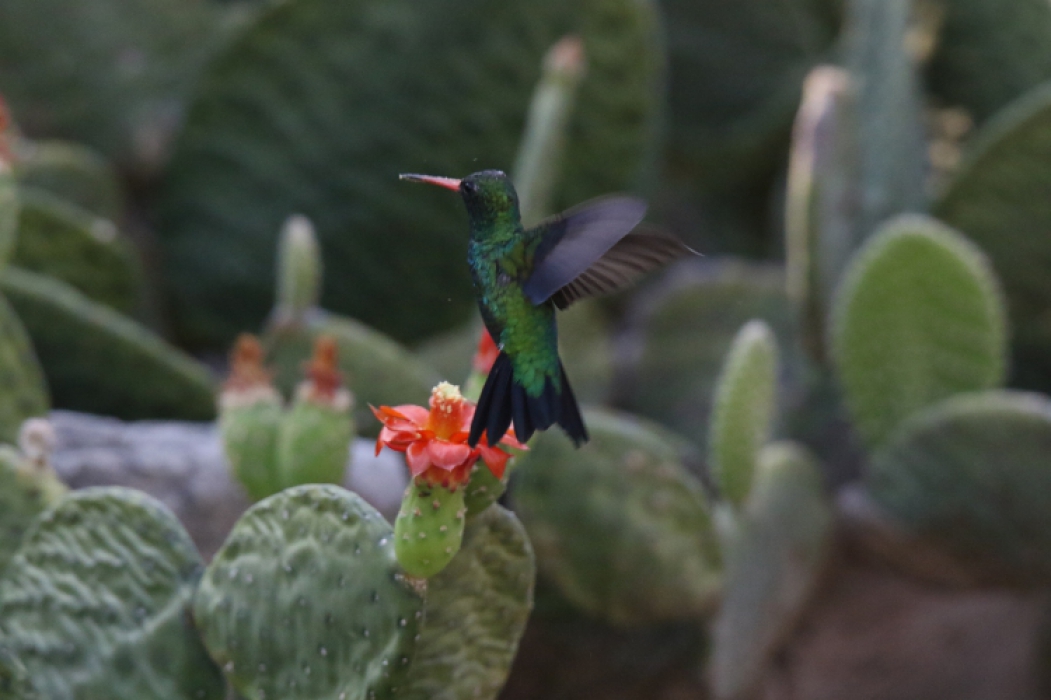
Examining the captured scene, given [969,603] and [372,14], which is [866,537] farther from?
[372,14]

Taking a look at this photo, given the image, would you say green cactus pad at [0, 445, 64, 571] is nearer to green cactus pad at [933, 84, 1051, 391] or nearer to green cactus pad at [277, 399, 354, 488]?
green cactus pad at [277, 399, 354, 488]

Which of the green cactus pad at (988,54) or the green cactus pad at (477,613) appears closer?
the green cactus pad at (477,613)

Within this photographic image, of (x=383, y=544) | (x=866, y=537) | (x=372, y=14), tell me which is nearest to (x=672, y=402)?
(x=866, y=537)

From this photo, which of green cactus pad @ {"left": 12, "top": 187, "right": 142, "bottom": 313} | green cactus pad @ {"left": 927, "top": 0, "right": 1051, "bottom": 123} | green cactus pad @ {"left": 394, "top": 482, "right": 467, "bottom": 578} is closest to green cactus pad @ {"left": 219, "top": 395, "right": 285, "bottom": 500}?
green cactus pad @ {"left": 394, "top": 482, "right": 467, "bottom": 578}

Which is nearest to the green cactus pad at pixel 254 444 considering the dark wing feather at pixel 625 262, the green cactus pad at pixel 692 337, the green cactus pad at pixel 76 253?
the dark wing feather at pixel 625 262

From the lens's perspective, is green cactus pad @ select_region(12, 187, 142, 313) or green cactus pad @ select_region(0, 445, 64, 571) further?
green cactus pad @ select_region(12, 187, 142, 313)

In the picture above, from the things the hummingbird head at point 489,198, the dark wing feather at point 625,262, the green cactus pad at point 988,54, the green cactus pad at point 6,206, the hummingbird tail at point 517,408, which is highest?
the green cactus pad at point 988,54

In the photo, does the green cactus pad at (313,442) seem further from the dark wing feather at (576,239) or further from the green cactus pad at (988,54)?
the green cactus pad at (988,54)
